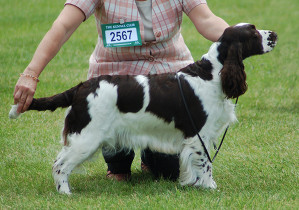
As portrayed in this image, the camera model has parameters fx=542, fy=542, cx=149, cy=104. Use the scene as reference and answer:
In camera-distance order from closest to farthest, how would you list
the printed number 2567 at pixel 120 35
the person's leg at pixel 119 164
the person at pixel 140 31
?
the person at pixel 140 31
the printed number 2567 at pixel 120 35
the person's leg at pixel 119 164

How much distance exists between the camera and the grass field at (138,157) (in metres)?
Answer: 3.62

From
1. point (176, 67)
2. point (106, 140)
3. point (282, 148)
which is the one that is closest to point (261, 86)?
point (282, 148)

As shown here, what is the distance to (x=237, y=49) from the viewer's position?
3707 millimetres

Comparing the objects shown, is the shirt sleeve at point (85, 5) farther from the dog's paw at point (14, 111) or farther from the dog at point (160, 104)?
the dog's paw at point (14, 111)

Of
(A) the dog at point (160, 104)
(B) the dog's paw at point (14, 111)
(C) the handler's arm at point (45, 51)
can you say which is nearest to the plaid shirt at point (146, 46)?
(C) the handler's arm at point (45, 51)

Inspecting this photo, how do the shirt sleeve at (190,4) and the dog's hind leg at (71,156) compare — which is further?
the shirt sleeve at (190,4)

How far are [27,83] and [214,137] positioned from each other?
1381 millimetres

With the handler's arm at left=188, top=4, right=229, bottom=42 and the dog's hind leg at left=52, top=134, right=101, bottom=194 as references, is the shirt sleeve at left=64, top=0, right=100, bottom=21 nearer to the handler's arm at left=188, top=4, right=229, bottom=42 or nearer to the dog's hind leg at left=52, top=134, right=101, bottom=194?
the handler's arm at left=188, top=4, right=229, bottom=42

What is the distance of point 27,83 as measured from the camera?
3654 mm

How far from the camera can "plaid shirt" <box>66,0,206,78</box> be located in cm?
416

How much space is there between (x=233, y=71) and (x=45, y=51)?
1.32m

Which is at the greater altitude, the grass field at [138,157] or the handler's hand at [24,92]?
the handler's hand at [24,92]

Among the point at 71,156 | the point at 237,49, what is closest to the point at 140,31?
the point at 237,49

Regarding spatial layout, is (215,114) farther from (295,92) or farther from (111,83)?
(295,92)
